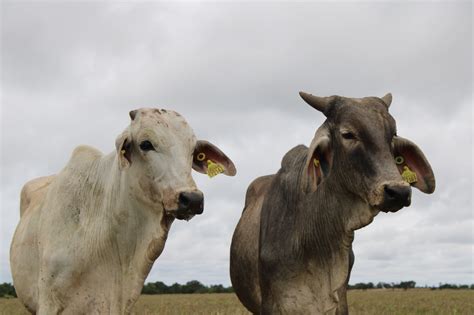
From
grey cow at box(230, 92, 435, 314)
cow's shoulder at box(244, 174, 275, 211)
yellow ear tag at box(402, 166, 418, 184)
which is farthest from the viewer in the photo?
cow's shoulder at box(244, 174, 275, 211)

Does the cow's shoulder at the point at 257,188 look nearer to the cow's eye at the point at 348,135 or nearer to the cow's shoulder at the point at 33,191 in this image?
→ the cow's shoulder at the point at 33,191

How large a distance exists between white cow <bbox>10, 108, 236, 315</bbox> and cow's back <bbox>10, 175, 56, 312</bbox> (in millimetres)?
81

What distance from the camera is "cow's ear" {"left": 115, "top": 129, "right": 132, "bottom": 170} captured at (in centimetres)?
625

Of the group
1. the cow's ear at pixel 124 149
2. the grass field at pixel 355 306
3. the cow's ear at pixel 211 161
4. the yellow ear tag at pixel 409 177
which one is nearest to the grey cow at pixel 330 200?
the yellow ear tag at pixel 409 177

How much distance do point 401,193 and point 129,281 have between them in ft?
8.60

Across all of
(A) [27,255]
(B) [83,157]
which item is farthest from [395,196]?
(A) [27,255]

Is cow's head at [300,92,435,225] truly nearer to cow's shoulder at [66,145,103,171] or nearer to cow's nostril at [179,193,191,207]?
cow's nostril at [179,193,191,207]

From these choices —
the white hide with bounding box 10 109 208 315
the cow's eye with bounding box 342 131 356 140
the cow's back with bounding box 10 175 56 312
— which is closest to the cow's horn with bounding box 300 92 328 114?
the cow's eye with bounding box 342 131 356 140

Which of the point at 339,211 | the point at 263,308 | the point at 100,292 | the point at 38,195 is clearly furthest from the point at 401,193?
the point at 38,195

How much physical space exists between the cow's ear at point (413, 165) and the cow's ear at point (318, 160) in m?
0.73

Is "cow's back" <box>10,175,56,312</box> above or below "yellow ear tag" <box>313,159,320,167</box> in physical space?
below

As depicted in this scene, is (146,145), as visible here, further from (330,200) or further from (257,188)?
(257,188)

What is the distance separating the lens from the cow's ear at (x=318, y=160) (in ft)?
22.7

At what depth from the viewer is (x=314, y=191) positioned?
7.23 m
